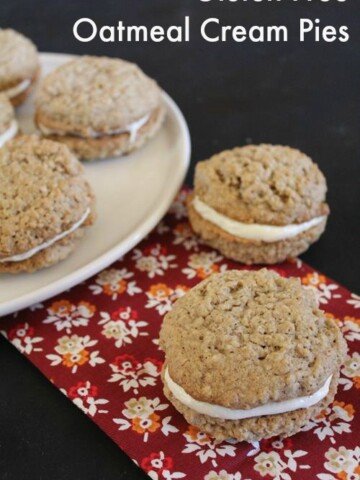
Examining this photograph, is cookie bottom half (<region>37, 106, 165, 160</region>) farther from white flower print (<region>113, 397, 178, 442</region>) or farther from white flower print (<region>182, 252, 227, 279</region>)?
white flower print (<region>113, 397, 178, 442</region>)

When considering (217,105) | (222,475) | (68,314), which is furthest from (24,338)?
(217,105)

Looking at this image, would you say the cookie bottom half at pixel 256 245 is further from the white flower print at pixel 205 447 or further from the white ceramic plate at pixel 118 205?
the white flower print at pixel 205 447

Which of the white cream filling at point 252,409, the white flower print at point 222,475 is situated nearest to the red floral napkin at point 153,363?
the white flower print at point 222,475

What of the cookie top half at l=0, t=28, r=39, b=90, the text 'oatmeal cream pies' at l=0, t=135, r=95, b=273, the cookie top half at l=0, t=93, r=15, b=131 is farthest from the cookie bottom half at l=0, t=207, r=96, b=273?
the cookie top half at l=0, t=28, r=39, b=90

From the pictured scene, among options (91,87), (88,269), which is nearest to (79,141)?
(91,87)

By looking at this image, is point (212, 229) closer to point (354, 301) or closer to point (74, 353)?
point (354, 301)

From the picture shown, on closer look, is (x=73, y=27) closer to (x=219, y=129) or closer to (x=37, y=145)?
(x=219, y=129)

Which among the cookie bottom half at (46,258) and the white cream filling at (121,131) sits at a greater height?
the white cream filling at (121,131)
